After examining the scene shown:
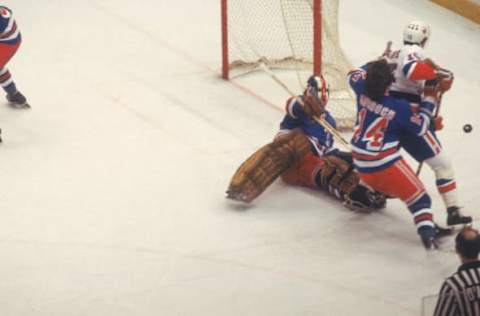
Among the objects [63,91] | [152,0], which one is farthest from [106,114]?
[152,0]

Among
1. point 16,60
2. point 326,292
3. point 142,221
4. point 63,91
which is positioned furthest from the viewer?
point 16,60

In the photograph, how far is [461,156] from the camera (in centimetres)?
628

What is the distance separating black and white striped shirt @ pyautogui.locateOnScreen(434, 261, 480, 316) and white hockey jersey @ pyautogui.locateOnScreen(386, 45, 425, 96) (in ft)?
5.31

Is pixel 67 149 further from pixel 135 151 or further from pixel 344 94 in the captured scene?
pixel 344 94

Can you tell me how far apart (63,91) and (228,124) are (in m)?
1.16

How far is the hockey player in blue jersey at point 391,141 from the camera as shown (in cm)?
521

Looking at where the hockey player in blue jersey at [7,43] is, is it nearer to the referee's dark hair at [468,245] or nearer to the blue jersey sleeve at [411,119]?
the blue jersey sleeve at [411,119]

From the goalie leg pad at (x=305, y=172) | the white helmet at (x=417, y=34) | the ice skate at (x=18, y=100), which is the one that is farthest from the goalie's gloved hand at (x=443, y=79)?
the ice skate at (x=18, y=100)

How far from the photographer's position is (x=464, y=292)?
388 centimetres

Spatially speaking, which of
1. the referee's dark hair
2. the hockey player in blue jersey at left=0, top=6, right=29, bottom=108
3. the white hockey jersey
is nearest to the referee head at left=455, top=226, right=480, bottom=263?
the referee's dark hair

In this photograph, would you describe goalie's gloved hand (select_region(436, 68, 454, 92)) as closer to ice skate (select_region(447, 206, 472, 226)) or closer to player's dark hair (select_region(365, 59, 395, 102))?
player's dark hair (select_region(365, 59, 395, 102))

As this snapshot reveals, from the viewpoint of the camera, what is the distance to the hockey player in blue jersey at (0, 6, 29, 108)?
657 centimetres

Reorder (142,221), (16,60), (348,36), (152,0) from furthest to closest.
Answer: (152,0)
(348,36)
(16,60)
(142,221)

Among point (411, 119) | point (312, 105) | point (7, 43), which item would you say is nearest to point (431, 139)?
point (411, 119)
